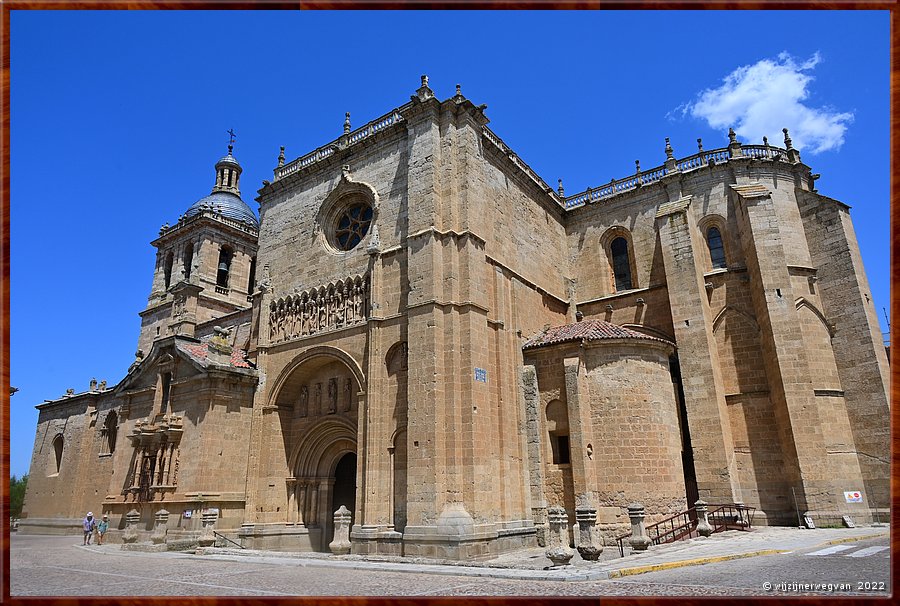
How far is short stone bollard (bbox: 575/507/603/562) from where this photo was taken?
12.0m

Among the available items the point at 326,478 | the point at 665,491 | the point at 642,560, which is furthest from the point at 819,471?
the point at 326,478

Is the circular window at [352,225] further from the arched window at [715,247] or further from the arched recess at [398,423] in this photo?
the arched window at [715,247]

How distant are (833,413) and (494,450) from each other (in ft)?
38.1

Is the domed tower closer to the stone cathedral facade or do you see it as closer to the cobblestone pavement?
the stone cathedral facade

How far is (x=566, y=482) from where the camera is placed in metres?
17.7

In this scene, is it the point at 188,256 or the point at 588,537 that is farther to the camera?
the point at 188,256

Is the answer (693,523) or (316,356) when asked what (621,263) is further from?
(316,356)

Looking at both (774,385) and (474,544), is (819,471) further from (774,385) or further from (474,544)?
(474,544)

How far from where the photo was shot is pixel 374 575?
1072 centimetres

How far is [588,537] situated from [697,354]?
1035cm

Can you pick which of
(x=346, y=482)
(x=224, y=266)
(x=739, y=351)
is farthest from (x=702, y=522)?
(x=224, y=266)

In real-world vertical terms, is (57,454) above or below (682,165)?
below


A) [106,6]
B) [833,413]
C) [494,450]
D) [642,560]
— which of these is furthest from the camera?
[833,413]

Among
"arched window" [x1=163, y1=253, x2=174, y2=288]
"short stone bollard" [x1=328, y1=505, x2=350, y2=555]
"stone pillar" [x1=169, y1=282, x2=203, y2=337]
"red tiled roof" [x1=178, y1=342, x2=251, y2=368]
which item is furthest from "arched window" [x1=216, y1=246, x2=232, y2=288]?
"short stone bollard" [x1=328, y1=505, x2=350, y2=555]
